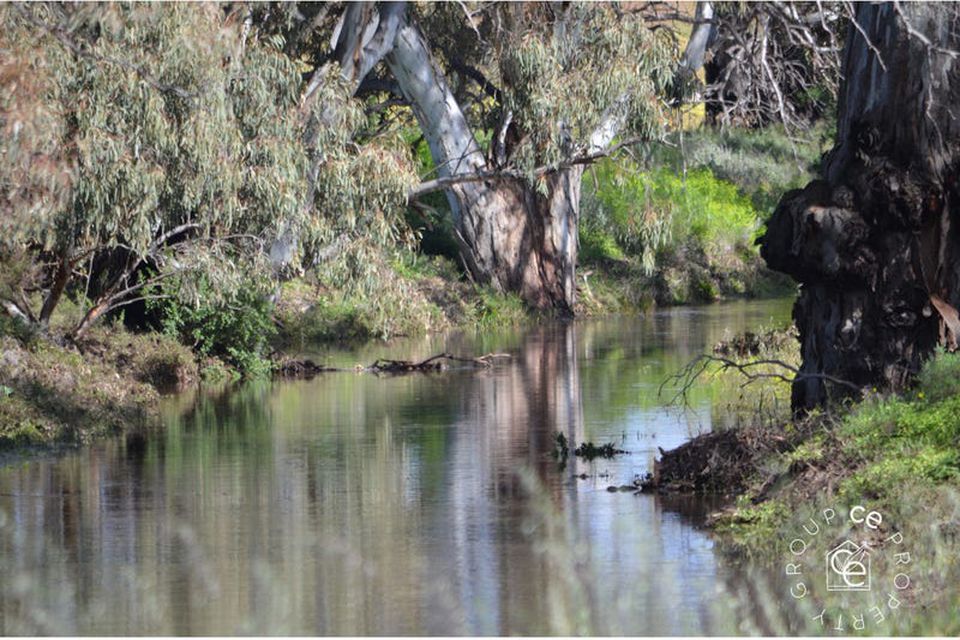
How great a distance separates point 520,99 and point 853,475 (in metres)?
13.6

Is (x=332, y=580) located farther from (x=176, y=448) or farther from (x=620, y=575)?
(x=176, y=448)

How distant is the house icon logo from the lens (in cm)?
909

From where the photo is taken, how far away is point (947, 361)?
11570 millimetres

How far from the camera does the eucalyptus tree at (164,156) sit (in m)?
14.8

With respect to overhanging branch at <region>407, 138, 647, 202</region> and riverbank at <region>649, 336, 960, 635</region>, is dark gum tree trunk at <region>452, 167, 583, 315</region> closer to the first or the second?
overhanging branch at <region>407, 138, 647, 202</region>

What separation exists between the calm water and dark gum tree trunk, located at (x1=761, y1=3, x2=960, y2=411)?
2.06m

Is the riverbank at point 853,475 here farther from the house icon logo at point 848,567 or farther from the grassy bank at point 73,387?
the grassy bank at point 73,387

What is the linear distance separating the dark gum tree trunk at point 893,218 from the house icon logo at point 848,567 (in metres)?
3.50

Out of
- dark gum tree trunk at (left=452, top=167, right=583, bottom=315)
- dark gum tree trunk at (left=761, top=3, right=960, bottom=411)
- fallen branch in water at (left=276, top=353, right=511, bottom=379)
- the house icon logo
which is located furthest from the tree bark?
the house icon logo

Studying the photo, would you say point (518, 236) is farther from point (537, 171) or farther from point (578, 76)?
point (578, 76)

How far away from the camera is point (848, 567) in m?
9.38

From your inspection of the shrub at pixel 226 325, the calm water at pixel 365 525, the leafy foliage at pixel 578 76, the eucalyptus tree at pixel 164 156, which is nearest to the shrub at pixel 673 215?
the leafy foliage at pixel 578 76

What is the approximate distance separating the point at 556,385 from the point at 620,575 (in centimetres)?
1087

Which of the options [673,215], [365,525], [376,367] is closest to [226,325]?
[376,367]
